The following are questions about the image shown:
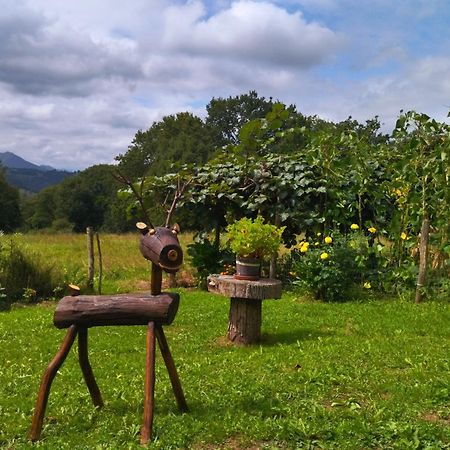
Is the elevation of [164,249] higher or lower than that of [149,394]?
higher

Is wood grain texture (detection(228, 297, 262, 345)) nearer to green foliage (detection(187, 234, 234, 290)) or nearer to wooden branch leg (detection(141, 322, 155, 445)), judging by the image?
wooden branch leg (detection(141, 322, 155, 445))

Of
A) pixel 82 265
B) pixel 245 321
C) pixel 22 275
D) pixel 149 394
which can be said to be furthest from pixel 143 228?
pixel 82 265

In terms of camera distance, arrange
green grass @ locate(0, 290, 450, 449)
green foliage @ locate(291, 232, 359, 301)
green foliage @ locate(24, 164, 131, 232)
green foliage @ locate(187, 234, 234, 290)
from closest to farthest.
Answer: green grass @ locate(0, 290, 450, 449)
green foliage @ locate(291, 232, 359, 301)
green foliage @ locate(187, 234, 234, 290)
green foliage @ locate(24, 164, 131, 232)

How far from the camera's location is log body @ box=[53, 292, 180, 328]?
4.03 m

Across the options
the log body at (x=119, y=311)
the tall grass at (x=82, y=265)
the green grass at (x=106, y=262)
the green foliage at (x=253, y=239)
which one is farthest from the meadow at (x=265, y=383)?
the green grass at (x=106, y=262)

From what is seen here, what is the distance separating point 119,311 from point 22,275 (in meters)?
7.35

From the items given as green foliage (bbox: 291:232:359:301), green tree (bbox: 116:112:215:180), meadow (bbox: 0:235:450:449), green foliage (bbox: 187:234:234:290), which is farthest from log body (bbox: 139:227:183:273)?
green tree (bbox: 116:112:215:180)

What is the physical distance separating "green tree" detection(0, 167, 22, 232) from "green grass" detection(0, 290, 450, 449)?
132ft

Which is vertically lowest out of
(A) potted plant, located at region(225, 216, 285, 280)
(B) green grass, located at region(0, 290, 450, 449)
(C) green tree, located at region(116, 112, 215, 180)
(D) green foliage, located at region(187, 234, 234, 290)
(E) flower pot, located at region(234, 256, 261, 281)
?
(B) green grass, located at region(0, 290, 450, 449)

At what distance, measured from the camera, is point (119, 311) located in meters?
4.05

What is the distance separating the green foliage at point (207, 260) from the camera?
1127cm

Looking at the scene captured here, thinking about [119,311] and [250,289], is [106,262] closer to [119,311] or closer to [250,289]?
[250,289]

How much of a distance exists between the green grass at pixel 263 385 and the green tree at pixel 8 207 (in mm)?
40115

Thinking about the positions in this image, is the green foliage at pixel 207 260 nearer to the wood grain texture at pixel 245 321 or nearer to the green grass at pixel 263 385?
the green grass at pixel 263 385
